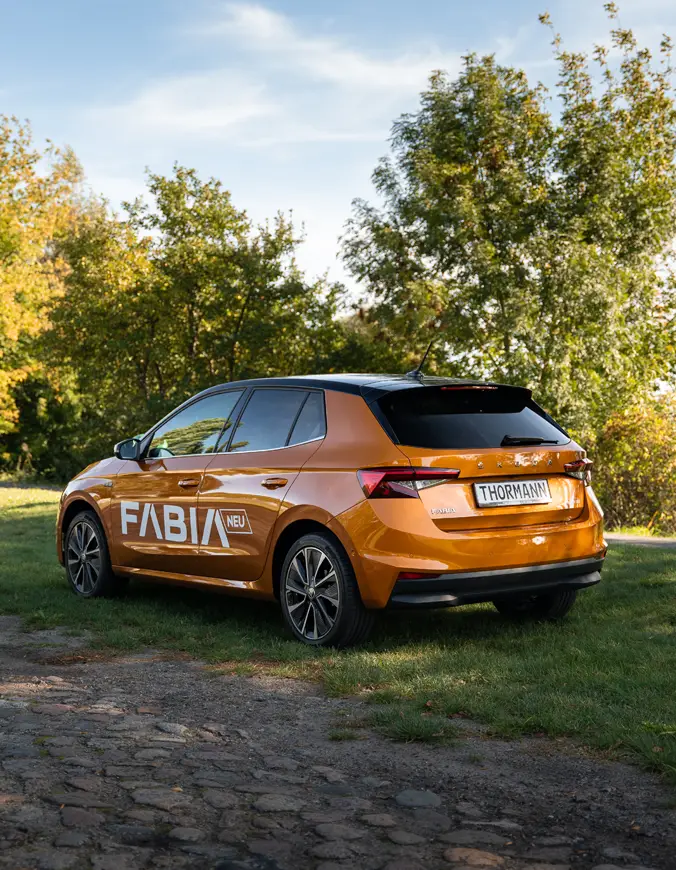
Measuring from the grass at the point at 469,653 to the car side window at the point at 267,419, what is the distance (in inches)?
50.2

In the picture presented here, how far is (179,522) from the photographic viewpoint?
717 centimetres

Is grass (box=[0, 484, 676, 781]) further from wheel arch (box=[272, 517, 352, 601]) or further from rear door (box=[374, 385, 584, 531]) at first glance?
rear door (box=[374, 385, 584, 531])

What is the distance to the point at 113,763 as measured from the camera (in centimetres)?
390

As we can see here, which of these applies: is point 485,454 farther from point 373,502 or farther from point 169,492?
point 169,492

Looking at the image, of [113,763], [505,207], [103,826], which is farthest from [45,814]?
[505,207]

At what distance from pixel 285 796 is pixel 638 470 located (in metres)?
16.9

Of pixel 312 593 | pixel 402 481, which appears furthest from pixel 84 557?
pixel 402 481

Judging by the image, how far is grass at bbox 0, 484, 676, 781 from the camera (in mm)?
4414

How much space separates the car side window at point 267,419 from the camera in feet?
21.5

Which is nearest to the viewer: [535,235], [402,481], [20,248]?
[402,481]

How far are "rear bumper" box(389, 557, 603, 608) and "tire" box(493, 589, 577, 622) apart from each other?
1.75 ft

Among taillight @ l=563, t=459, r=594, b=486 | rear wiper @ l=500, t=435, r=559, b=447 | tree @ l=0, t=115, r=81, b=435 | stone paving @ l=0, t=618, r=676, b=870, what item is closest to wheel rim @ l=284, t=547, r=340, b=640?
stone paving @ l=0, t=618, r=676, b=870

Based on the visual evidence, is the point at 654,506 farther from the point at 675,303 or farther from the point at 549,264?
the point at 675,303

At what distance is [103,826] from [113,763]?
2.24 ft
